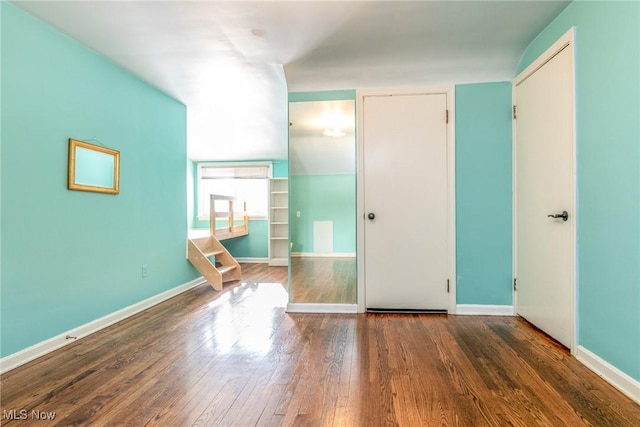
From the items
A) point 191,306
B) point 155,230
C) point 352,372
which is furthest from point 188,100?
point 352,372

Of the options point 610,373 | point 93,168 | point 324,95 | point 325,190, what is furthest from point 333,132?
point 610,373

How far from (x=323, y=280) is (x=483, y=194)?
1.69 m

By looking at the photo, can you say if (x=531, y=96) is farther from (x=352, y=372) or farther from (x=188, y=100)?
(x=188, y=100)

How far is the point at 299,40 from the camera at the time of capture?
241 cm

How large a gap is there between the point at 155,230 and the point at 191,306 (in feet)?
2.84

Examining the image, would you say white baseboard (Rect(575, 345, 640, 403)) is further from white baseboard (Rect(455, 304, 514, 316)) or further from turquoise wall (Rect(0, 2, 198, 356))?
turquoise wall (Rect(0, 2, 198, 356))

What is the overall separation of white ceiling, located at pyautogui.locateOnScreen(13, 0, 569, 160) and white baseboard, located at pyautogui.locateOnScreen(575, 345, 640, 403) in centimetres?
213

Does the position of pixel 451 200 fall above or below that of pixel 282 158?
below

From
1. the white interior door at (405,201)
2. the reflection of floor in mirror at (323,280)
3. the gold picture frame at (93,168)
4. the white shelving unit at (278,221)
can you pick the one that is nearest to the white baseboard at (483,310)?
the white interior door at (405,201)

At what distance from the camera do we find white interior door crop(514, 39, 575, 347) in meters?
2.07

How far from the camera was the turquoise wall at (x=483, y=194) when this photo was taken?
2.82 meters

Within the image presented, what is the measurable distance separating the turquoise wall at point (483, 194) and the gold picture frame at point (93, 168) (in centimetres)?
299

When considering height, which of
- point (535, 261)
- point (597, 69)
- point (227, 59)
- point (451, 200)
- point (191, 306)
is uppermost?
point (227, 59)

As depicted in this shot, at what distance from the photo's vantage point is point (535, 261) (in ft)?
8.09
